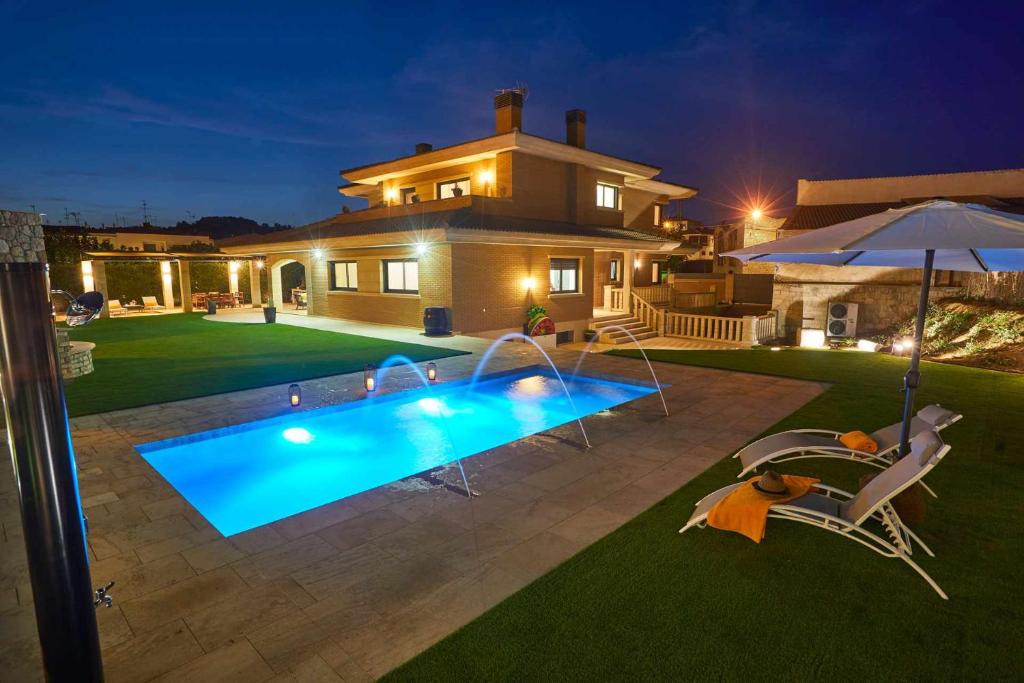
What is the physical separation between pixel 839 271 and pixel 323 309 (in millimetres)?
20703

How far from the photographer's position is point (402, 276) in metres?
19.9

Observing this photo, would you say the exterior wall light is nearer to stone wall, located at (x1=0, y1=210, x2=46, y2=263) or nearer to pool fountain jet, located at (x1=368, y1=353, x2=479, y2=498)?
pool fountain jet, located at (x1=368, y1=353, x2=479, y2=498)

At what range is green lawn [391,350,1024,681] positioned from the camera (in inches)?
125

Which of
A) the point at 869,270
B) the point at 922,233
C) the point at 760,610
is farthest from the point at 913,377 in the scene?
the point at 869,270

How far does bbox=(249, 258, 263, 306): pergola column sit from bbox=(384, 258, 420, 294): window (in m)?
12.7

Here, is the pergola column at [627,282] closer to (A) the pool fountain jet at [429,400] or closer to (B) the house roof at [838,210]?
(B) the house roof at [838,210]

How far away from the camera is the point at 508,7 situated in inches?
1617

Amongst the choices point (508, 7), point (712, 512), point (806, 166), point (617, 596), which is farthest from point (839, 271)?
point (806, 166)

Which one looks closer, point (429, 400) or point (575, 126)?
point (429, 400)

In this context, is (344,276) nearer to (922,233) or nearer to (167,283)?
(167,283)

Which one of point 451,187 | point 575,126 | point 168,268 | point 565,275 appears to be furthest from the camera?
point 168,268

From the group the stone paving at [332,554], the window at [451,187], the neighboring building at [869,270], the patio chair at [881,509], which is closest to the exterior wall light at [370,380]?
the stone paving at [332,554]

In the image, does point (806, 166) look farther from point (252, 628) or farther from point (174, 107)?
point (252, 628)

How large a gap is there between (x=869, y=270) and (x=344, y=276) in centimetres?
2009
